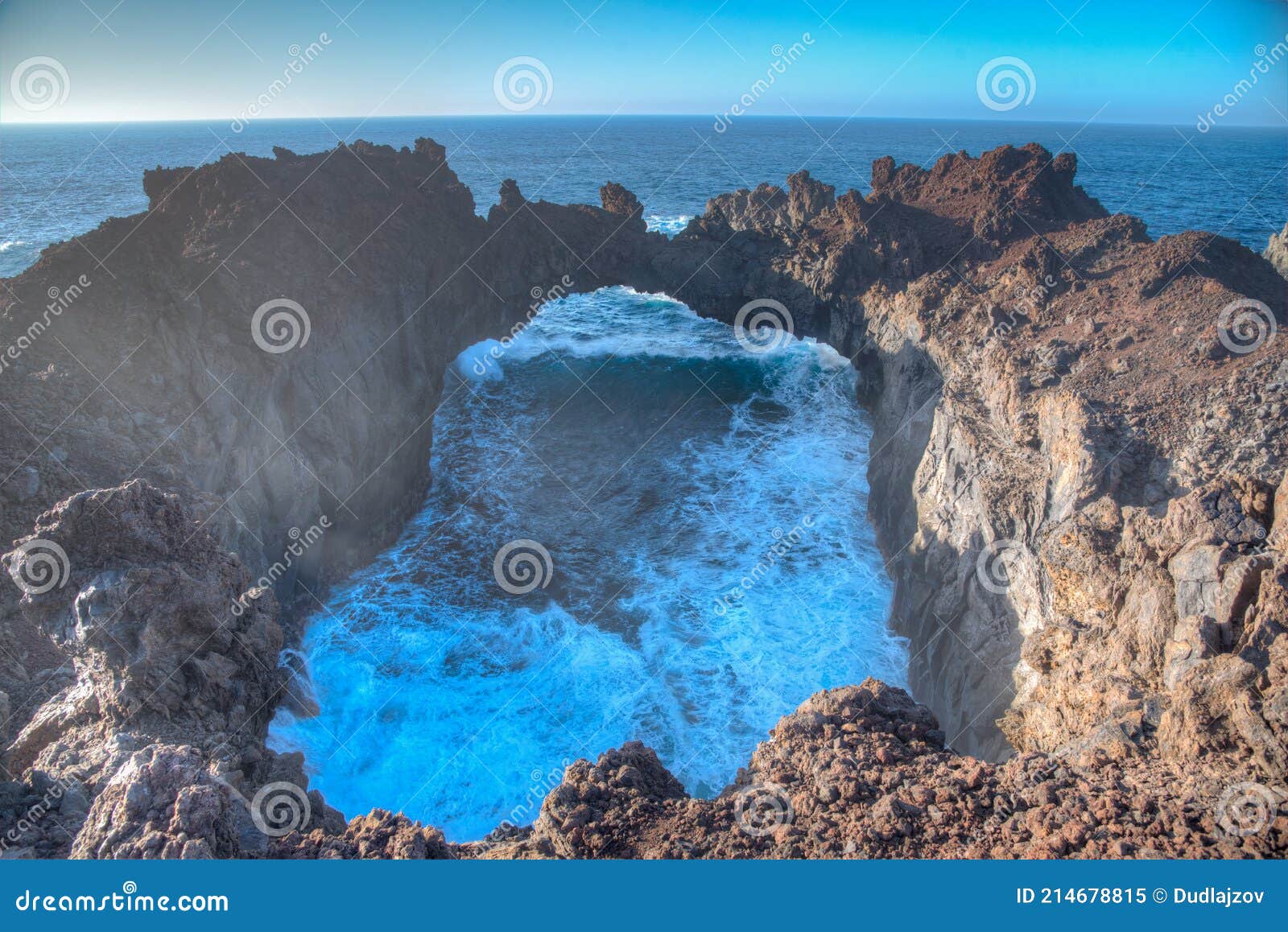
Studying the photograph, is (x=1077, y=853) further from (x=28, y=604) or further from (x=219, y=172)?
(x=219, y=172)

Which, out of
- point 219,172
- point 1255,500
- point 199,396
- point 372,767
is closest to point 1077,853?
point 1255,500
